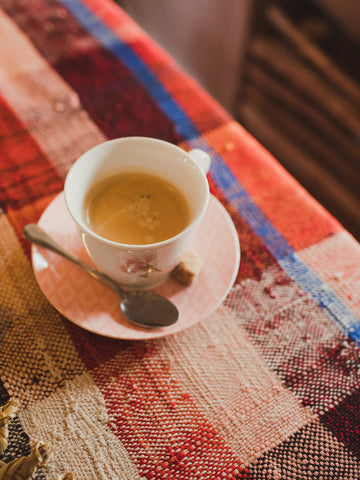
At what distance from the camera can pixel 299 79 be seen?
1.65 m

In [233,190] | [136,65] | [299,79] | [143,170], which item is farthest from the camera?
[299,79]

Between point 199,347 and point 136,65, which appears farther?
point 136,65

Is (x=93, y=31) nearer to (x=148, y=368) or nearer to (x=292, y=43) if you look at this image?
(x=148, y=368)

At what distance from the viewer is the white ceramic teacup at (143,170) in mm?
516

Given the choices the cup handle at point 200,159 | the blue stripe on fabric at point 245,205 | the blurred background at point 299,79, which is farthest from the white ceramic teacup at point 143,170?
the blurred background at point 299,79

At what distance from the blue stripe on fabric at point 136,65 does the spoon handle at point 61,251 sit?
1.10 feet

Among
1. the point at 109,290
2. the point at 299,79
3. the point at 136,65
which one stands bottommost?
the point at 299,79

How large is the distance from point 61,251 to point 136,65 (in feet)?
1.65

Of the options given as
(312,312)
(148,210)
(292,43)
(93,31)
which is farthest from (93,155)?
(292,43)

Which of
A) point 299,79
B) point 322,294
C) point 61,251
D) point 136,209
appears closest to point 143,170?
point 136,209

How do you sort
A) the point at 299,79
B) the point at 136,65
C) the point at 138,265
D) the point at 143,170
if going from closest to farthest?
the point at 138,265, the point at 143,170, the point at 136,65, the point at 299,79

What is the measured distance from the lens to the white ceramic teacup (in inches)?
20.3

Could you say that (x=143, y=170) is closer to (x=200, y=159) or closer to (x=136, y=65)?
A: (x=200, y=159)

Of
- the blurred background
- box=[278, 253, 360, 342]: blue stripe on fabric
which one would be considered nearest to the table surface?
box=[278, 253, 360, 342]: blue stripe on fabric
